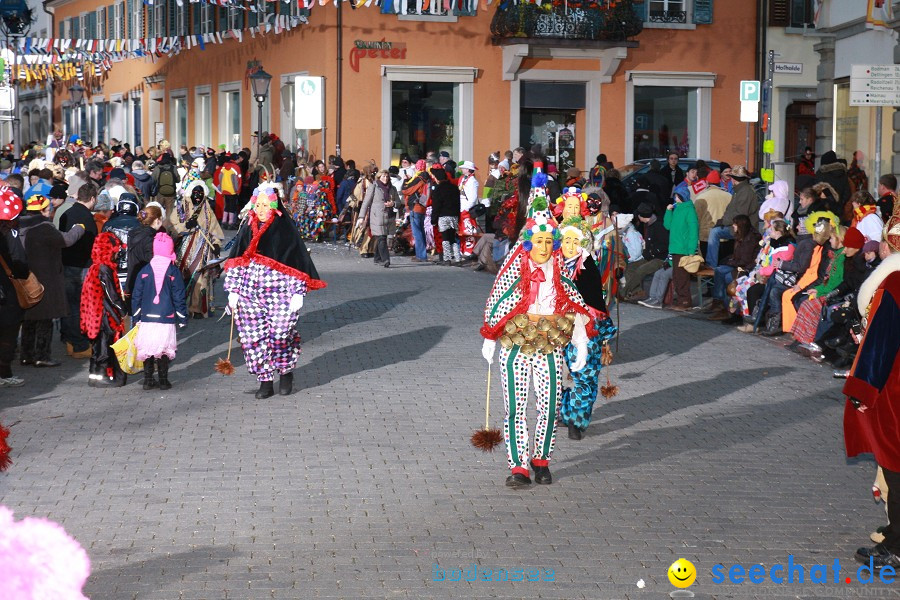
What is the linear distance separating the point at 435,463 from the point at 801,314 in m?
6.32

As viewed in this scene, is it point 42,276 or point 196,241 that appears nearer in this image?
point 42,276

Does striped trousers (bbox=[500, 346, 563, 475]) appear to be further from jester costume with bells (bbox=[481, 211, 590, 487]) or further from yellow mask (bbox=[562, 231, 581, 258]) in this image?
yellow mask (bbox=[562, 231, 581, 258])

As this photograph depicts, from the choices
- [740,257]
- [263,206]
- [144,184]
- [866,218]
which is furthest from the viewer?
[144,184]

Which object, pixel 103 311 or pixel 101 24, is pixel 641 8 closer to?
pixel 103 311

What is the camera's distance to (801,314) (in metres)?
13.9

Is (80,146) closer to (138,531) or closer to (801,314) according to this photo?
(801,314)

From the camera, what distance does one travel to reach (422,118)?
33500mm

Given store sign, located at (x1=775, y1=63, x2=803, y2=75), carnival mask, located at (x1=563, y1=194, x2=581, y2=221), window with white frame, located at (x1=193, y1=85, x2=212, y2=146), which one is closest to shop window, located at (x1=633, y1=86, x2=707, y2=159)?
store sign, located at (x1=775, y1=63, x2=803, y2=75)

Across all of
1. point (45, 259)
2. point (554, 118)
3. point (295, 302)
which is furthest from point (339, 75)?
point (295, 302)

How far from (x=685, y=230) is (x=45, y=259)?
8.28 metres

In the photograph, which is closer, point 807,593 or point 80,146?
point 807,593

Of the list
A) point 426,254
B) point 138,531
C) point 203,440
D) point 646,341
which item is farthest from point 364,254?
point 138,531

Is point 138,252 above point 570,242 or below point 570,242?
below

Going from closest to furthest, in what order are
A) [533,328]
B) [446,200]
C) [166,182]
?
1. [533,328]
2. [446,200]
3. [166,182]
